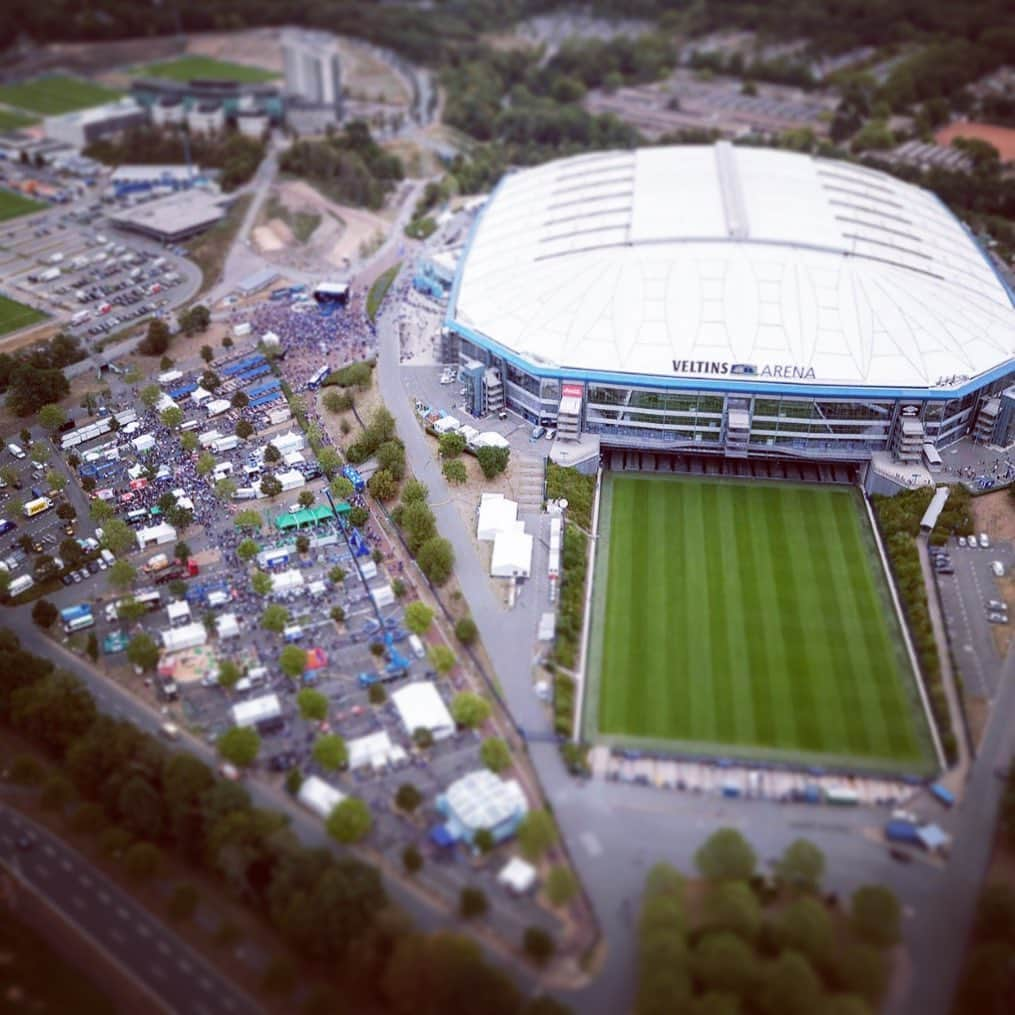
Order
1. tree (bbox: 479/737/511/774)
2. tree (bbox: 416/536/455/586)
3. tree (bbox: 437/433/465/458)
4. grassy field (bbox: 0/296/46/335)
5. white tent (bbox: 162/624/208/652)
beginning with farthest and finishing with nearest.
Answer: grassy field (bbox: 0/296/46/335) < tree (bbox: 437/433/465/458) < tree (bbox: 416/536/455/586) < white tent (bbox: 162/624/208/652) < tree (bbox: 479/737/511/774)

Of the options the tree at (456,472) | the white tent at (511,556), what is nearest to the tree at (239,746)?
the white tent at (511,556)

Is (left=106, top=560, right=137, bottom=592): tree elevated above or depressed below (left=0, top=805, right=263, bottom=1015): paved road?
above

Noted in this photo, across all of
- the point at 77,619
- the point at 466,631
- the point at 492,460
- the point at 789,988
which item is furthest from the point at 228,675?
the point at 789,988


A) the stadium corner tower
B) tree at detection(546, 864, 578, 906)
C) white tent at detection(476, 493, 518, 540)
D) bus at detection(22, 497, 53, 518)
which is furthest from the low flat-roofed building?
tree at detection(546, 864, 578, 906)

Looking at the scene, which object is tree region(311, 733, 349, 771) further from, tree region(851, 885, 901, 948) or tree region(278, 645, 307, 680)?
tree region(851, 885, 901, 948)

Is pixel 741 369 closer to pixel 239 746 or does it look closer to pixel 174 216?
pixel 239 746

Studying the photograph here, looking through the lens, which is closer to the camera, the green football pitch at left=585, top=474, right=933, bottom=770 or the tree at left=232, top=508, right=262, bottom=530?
the green football pitch at left=585, top=474, right=933, bottom=770

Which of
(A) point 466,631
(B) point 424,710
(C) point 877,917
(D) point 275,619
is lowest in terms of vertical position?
(B) point 424,710
